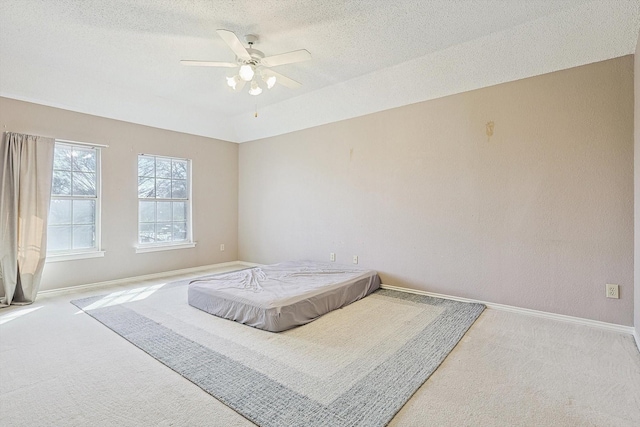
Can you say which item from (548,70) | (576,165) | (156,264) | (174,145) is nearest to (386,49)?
(548,70)

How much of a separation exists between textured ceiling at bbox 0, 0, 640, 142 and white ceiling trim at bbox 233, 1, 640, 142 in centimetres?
1

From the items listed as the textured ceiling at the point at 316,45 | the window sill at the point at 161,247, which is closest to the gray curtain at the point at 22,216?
the textured ceiling at the point at 316,45

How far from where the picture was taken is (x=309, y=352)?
7.88ft

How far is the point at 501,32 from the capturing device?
9.67ft

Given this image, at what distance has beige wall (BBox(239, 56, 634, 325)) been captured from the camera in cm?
287

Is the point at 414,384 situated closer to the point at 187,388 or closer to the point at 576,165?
the point at 187,388

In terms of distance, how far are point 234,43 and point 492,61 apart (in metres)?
2.58

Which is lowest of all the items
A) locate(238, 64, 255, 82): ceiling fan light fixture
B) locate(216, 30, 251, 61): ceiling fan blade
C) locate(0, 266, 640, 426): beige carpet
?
locate(0, 266, 640, 426): beige carpet

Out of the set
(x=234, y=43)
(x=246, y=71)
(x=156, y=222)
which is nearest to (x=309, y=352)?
(x=246, y=71)

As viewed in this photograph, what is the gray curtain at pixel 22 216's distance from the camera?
3602mm

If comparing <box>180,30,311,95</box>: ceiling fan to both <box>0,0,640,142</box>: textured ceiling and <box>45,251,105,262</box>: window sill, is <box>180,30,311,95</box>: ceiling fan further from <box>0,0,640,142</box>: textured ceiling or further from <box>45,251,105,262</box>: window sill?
<box>45,251,105,262</box>: window sill

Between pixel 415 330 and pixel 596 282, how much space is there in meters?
1.78

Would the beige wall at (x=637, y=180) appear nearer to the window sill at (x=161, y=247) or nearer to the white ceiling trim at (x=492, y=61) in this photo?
the white ceiling trim at (x=492, y=61)

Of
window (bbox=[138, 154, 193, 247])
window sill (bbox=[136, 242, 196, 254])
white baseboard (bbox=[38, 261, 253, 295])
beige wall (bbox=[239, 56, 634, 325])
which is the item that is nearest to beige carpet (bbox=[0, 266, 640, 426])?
beige wall (bbox=[239, 56, 634, 325])
